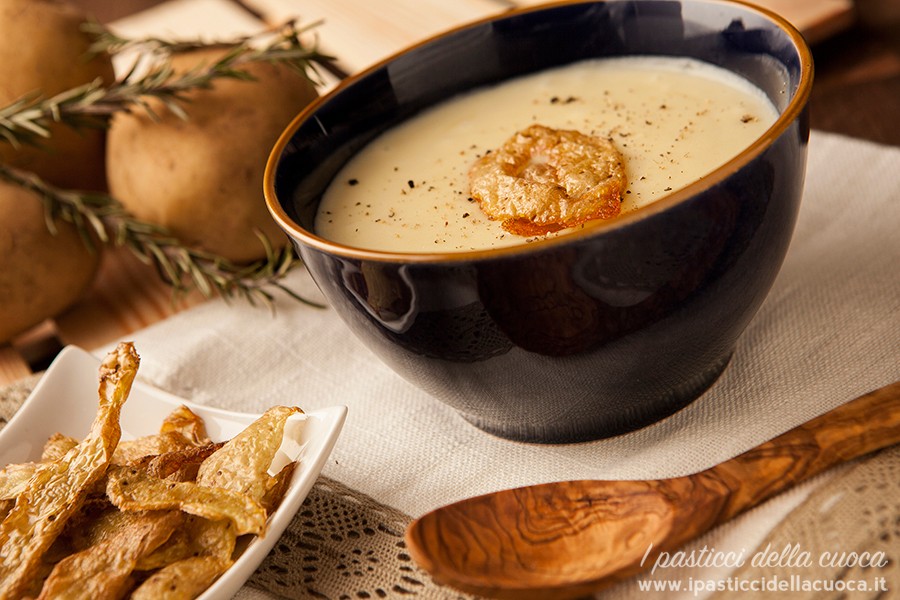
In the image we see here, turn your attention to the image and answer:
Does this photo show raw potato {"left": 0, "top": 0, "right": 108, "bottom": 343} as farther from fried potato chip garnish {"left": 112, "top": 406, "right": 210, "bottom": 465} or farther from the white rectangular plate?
fried potato chip garnish {"left": 112, "top": 406, "right": 210, "bottom": 465}

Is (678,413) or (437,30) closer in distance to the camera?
(678,413)

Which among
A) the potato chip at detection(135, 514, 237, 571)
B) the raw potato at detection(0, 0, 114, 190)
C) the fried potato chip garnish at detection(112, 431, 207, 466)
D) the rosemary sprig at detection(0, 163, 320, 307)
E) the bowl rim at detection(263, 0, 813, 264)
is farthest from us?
the raw potato at detection(0, 0, 114, 190)

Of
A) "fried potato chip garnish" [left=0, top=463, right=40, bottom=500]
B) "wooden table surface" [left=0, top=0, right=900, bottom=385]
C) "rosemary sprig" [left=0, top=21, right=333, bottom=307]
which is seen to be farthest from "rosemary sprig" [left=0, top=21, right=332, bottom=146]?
"fried potato chip garnish" [left=0, top=463, right=40, bottom=500]

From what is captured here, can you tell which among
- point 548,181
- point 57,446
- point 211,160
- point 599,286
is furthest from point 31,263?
point 599,286

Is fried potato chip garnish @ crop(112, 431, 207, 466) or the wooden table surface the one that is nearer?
fried potato chip garnish @ crop(112, 431, 207, 466)

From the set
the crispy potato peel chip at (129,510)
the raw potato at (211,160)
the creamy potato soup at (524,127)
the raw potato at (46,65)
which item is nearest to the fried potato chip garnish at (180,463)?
the crispy potato peel chip at (129,510)

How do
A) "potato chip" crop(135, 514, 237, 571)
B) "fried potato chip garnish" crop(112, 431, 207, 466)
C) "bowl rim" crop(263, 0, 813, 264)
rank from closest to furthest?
"bowl rim" crop(263, 0, 813, 264) → "potato chip" crop(135, 514, 237, 571) → "fried potato chip garnish" crop(112, 431, 207, 466)

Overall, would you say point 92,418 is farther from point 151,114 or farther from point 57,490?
point 151,114
